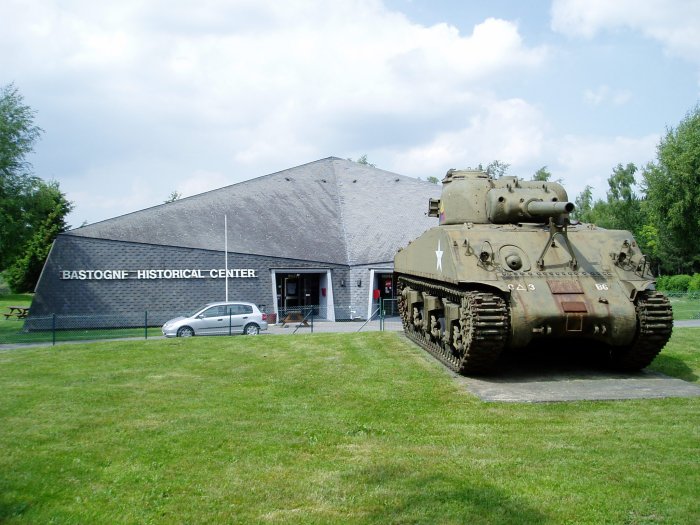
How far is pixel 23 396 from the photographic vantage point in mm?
10133

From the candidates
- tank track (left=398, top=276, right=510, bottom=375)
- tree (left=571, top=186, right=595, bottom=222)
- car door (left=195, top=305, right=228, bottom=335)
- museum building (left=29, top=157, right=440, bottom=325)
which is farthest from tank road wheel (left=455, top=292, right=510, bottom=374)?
tree (left=571, top=186, right=595, bottom=222)

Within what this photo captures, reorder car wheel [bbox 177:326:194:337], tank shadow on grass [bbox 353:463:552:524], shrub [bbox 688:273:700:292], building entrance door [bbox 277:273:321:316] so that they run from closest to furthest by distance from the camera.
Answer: tank shadow on grass [bbox 353:463:552:524]
car wheel [bbox 177:326:194:337]
building entrance door [bbox 277:273:321:316]
shrub [bbox 688:273:700:292]

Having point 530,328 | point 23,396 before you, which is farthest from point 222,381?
point 530,328

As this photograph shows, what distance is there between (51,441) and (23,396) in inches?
122

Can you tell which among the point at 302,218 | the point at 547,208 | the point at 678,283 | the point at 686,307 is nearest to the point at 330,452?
the point at 547,208

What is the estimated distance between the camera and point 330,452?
6938mm

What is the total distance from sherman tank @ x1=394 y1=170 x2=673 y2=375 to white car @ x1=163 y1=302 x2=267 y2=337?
11736 mm

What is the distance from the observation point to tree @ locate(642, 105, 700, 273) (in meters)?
36.7

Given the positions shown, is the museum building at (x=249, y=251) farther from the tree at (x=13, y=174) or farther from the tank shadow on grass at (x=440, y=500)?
the tank shadow on grass at (x=440, y=500)

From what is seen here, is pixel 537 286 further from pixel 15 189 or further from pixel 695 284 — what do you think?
pixel 695 284

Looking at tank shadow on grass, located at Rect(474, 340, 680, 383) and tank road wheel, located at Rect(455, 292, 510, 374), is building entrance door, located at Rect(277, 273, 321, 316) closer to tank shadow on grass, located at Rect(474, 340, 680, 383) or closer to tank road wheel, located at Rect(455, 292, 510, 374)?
tank shadow on grass, located at Rect(474, 340, 680, 383)

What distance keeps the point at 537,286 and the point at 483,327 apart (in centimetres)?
122

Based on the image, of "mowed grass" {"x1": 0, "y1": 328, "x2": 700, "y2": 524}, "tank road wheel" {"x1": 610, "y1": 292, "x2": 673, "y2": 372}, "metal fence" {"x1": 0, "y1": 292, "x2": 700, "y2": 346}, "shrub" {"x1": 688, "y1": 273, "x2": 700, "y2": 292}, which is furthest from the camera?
"shrub" {"x1": 688, "y1": 273, "x2": 700, "y2": 292}

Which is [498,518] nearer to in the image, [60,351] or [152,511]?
[152,511]
